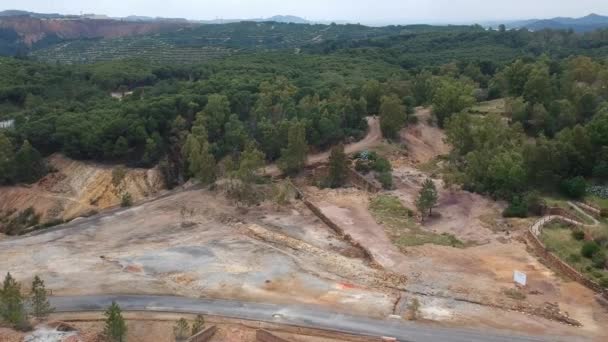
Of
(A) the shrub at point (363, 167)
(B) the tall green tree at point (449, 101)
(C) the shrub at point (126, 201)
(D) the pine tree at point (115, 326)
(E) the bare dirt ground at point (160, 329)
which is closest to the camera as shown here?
(D) the pine tree at point (115, 326)

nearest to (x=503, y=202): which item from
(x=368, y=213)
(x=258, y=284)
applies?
(x=368, y=213)

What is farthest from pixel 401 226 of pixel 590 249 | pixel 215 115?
pixel 215 115

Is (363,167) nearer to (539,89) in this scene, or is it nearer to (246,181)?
(246,181)

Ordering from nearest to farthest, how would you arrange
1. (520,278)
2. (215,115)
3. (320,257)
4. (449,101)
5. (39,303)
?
(39,303) < (520,278) < (320,257) < (215,115) < (449,101)

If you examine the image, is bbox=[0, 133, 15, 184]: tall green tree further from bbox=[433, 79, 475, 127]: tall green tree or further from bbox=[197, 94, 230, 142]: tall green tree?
bbox=[433, 79, 475, 127]: tall green tree

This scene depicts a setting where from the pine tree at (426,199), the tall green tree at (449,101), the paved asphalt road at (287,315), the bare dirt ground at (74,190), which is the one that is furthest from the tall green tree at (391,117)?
the paved asphalt road at (287,315)

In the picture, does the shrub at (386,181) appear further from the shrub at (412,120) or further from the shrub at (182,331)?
the shrub at (182,331)

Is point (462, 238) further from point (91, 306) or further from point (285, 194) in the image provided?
point (91, 306)
